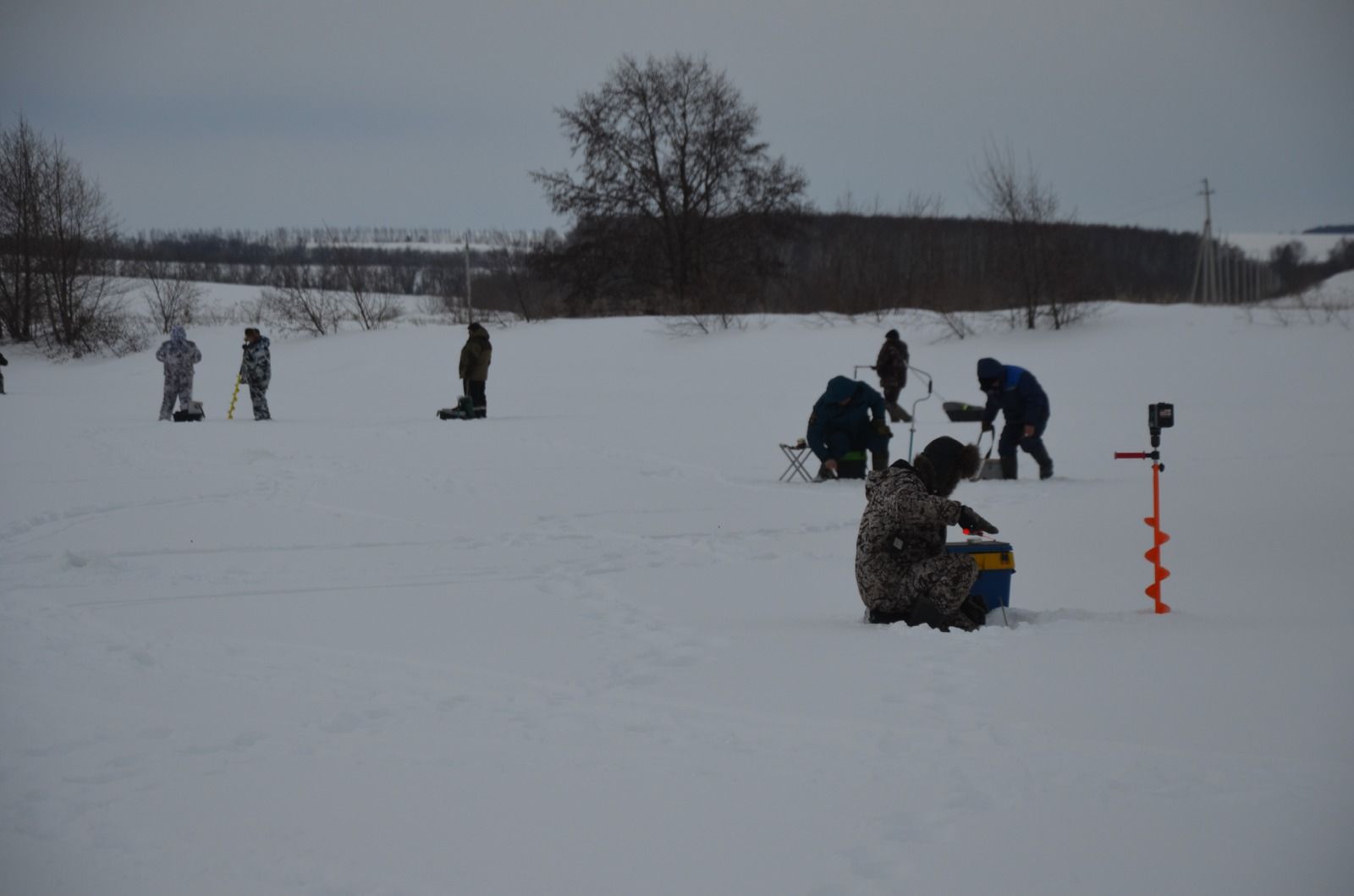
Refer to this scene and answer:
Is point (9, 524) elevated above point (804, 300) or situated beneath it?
situated beneath

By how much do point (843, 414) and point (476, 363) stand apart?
883 centimetres

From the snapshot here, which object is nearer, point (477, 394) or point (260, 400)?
point (260, 400)

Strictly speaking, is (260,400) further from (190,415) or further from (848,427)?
(848,427)

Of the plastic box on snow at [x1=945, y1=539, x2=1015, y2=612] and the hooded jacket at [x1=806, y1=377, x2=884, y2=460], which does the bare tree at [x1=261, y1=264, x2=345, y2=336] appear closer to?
the hooded jacket at [x1=806, y1=377, x2=884, y2=460]

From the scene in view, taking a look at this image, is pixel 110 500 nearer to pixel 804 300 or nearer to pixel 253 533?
pixel 253 533

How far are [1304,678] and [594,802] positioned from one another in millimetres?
3175

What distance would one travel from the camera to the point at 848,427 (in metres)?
12.6

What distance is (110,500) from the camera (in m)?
11.3

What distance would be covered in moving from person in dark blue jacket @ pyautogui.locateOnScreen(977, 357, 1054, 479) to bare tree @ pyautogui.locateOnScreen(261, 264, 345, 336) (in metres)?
29.5

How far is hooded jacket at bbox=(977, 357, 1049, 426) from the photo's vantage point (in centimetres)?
1264

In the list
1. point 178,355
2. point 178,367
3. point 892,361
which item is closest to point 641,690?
point 892,361

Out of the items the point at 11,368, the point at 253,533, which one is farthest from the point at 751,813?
the point at 11,368

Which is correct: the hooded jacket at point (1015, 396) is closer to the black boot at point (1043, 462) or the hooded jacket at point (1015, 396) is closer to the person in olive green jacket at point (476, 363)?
the black boot at point (1043, 462)

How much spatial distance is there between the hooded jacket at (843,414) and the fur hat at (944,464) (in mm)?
6140
